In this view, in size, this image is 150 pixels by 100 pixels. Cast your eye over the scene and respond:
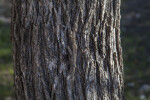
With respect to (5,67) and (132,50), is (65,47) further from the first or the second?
(132,50)

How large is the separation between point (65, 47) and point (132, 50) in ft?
16.9

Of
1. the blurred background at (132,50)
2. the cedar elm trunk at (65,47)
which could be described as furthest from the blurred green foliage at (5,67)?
the cedar elm trunk at (65,47)

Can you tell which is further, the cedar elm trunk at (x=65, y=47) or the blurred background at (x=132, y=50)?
the blurred background at (x=132, y=50)

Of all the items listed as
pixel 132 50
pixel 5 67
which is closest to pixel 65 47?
pixel 5 67

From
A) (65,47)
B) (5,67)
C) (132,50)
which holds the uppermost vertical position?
(65,47)

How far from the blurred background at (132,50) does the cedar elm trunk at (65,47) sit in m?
3.07

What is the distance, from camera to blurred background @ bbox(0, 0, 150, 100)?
5753 mm

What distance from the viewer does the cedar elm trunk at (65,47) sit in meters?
2.35

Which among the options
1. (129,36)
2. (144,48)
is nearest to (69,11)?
(144,48)

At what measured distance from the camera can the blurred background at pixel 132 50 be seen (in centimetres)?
575

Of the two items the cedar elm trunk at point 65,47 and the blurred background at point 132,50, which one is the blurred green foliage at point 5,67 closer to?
the blurred background at point 132,50

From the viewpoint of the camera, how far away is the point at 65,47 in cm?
238

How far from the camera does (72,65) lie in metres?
2.41

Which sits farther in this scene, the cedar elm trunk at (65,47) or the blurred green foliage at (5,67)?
the blurred green foliage at (5,67)
